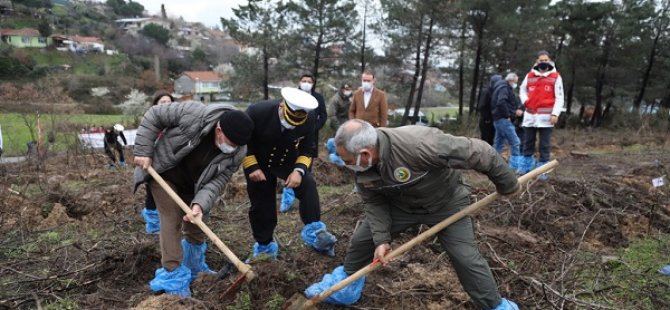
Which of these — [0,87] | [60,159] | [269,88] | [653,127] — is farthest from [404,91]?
[0,87]

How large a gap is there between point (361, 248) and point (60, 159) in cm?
947

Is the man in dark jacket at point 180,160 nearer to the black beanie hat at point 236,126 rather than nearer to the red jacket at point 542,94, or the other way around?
the black beanie hat at point 236,126

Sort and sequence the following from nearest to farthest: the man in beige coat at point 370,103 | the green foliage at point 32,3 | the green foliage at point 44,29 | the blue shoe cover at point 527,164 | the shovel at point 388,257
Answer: the shovel at point 388,257 < the blue shoe cover at point 527,164 < the man in beige coat at point 370,103 < the green foliage at point 44,29 < the green foliage at point 32,3

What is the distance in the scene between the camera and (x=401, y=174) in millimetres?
2572

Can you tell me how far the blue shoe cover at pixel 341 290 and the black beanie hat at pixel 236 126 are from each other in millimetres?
1144

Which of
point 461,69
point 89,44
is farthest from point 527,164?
point 89,44

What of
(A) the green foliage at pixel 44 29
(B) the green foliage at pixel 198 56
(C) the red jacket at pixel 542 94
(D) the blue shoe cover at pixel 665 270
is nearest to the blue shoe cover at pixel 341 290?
(D) the blue shoe cover at pixel 665 270

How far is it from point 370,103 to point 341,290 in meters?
4.01

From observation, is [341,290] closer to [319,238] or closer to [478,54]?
[319,238]

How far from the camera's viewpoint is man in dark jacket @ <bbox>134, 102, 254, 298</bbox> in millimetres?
3033

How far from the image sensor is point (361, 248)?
9.96ft

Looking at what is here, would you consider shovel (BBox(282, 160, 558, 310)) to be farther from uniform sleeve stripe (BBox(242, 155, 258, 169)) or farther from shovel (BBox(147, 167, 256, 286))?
uniform sleeve stripe (BBox(242, 155, 258, 169))

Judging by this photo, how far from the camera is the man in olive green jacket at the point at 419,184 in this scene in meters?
2.49

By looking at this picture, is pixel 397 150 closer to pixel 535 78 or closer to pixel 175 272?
pixel 175 272
